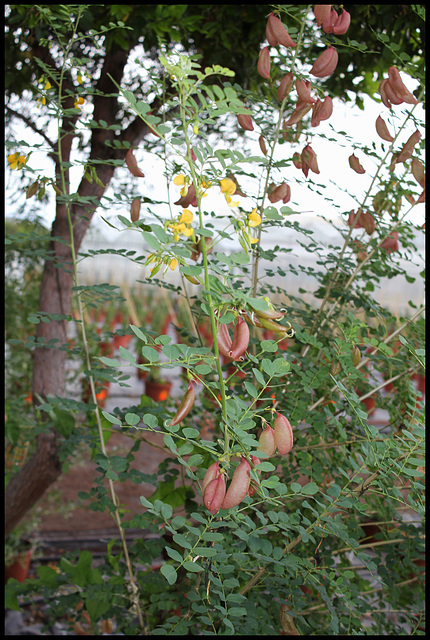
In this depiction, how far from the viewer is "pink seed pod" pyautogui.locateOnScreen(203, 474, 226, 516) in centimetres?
58

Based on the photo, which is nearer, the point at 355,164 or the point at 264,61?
the point at 264,61

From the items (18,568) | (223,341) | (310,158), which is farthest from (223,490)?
(18,568)

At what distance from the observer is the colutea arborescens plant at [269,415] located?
1.97ft

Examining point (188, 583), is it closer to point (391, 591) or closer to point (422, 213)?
point (391, 591)

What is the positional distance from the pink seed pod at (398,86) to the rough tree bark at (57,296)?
0.85 meters

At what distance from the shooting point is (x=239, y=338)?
0.62 metres

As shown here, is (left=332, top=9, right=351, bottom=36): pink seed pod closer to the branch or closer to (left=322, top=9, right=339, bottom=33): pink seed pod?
(left=322, top=9, right=339, bottom=33): pink seed pod

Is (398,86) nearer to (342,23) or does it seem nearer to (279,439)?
(342,23)

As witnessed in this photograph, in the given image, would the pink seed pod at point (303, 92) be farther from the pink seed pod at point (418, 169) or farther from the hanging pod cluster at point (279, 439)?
the hanging pod cluster at point (279, 439)

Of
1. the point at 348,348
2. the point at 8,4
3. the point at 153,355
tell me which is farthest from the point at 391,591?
the point at 8,4

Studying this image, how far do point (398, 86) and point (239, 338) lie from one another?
1.97 ft

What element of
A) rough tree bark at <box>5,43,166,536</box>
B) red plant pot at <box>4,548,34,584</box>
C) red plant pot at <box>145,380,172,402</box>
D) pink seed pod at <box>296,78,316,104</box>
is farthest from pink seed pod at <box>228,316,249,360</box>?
red plant pot at <box>145,380,172,402</box>

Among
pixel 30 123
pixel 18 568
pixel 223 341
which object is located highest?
Result: pixel 30 123

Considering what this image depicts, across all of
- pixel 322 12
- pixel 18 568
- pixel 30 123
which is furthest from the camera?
pixel 18 568
